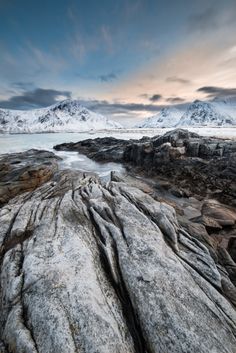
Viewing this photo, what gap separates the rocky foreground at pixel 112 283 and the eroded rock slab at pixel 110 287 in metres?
0.03

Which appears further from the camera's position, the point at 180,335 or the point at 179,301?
the point at 179,301

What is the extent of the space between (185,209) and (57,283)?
1234 centimetres

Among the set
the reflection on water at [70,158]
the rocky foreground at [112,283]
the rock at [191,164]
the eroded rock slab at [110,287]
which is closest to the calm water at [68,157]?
the reflection on water at [70,158]

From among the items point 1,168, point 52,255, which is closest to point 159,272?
point 52,255

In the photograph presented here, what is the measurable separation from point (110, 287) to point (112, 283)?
6.7 inches

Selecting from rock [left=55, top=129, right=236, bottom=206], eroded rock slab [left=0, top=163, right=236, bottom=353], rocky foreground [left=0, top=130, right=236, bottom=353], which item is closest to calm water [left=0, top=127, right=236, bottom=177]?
rock [left=55, top=129, right=236, bottom=206]

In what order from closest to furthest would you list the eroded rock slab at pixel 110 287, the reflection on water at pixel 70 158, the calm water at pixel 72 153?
the eroded rock slab at pixel 110 287 < the reflection on water at pixel 70 158 < the calm water at pixel 72 153

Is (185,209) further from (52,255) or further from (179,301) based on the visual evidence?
(52,255)

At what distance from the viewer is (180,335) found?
18.1 feet

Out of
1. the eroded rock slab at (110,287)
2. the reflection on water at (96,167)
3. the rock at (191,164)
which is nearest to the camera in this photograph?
the eroded rock slab at (110,287)

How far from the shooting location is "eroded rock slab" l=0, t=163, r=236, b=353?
539 centimetres

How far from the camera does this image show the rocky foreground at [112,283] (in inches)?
213

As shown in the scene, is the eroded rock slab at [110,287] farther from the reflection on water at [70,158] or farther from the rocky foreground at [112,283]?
the reflection on water at [70,158]

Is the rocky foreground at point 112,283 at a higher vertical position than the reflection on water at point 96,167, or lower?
higher
